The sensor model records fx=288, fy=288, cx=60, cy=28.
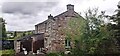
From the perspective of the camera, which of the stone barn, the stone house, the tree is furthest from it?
the stone barn

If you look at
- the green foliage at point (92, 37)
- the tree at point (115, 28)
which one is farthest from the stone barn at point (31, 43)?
the tree at point (115, 28)

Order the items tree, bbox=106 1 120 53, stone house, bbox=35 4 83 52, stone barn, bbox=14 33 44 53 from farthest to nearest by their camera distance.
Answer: stone barn, bbox=14 33 44 53 → stone house, bbox=35 4 83 52 → tree, bbox=106 1 120 53

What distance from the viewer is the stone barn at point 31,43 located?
1407 inches

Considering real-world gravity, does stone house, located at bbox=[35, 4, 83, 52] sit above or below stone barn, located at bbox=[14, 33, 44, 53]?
above

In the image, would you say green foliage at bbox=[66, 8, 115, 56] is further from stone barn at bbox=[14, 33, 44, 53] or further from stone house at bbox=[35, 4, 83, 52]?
stone barn at bbox=[14, 33, 44, 53]

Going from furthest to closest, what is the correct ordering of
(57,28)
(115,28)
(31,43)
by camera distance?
1. (31,43)
2. (57,28)
3. (115,28)

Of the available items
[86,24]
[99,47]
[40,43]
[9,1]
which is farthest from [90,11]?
[40,43]

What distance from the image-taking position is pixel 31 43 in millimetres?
36344

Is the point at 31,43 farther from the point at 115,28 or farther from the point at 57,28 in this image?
the point at 115,28

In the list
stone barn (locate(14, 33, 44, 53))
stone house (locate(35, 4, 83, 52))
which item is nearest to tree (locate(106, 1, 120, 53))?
stone house (locate(35, 4, 83, 52))

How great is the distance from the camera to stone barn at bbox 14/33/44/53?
35.8 meters

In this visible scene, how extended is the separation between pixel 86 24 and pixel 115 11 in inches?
103

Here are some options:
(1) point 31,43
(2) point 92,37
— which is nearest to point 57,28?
(1) point 31,43

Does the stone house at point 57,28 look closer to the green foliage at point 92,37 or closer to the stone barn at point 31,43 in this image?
the stone barn at point 31,43
